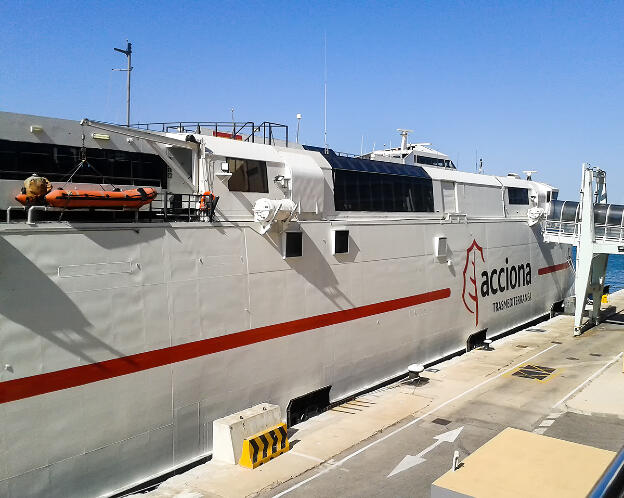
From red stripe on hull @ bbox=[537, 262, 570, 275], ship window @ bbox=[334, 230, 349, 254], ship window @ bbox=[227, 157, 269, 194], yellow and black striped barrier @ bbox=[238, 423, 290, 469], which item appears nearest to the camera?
yellow and black striped barrier @ bbox=[238, 423, 290, 469]

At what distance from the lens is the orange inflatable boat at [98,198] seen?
10172 millimetres

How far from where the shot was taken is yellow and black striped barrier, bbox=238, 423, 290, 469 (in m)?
12.3

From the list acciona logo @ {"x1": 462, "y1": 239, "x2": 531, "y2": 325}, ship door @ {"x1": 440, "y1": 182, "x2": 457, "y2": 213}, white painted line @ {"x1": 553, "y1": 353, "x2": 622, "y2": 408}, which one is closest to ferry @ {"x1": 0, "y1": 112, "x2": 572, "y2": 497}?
ship door @ {"x1": 440, "y1": 182, "x2": 457, "y2": 213}

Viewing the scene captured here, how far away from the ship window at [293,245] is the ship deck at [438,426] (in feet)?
16.2

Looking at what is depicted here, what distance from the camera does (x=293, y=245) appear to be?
15.0 metres

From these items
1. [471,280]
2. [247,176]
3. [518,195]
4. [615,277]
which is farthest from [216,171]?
[615,277]

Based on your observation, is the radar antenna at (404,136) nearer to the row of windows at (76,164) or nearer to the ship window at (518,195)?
the ship window at (518,195)

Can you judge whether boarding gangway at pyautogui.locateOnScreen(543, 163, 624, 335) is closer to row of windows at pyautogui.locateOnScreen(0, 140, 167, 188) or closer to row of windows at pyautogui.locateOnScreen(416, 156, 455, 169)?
row of windows at pyautogui.locateOnScreen(416, 156, 455, 169)

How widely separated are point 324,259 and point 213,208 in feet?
14.3

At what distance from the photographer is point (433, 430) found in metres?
14.5

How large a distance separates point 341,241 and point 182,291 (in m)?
6.03

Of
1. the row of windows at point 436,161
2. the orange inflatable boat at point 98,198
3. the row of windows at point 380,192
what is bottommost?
the orange inflatable boat at point 98,198

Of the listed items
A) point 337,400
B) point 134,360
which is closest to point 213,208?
point 134,360

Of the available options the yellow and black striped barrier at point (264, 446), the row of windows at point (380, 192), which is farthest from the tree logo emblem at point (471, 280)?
the yellow and black striped barrier at point (264, 446)
